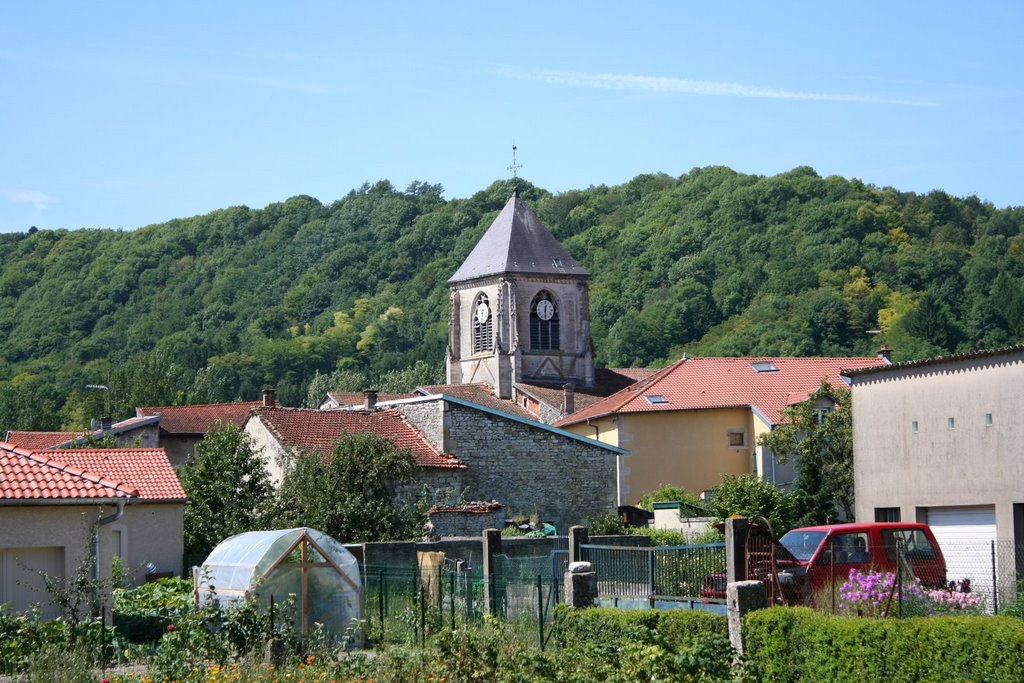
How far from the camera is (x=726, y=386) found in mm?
51906

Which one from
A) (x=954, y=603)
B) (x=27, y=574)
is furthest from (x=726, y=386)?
(x=27, y=574)

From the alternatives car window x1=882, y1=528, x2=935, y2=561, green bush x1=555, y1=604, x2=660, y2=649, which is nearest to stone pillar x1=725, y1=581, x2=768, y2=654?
green bush x1=555, y1=604, x2=660, y2=649

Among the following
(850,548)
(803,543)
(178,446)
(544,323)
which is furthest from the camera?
(544,323)

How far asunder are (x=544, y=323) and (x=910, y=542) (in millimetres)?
47123

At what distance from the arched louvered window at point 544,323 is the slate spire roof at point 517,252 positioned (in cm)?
133

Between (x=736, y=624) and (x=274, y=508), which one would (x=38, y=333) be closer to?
(x=274, y=508)

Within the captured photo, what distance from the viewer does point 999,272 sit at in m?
92.1

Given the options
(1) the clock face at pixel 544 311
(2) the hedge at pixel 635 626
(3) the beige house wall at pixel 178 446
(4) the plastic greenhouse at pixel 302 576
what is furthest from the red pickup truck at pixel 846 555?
(1) the clock face at pixel 544 311

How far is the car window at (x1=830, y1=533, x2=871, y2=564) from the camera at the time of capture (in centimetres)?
2045

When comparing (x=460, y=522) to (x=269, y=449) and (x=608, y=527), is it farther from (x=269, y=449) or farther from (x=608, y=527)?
(x=269, y=449)

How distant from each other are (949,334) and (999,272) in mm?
8882

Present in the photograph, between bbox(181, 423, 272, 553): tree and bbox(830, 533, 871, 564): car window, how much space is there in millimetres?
14923

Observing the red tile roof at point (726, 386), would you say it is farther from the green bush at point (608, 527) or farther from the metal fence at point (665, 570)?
the metal fence at point (665, 570)

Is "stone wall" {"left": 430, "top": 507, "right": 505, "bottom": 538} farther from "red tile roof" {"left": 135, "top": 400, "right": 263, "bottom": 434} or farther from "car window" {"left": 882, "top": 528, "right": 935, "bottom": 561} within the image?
"red tile roof" {"left": 135, "top": 400, "right": 263, "bottom": 434}
